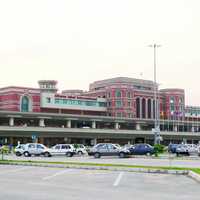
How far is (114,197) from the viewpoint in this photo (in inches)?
480

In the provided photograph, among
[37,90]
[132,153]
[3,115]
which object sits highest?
[37,90]

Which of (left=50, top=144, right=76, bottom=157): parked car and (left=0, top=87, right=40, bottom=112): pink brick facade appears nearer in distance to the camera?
(left=50, top=144, right=76, bottom=157): parked car

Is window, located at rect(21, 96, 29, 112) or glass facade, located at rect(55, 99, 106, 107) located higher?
glass facade, located at rect(55, 99, 106, 107)

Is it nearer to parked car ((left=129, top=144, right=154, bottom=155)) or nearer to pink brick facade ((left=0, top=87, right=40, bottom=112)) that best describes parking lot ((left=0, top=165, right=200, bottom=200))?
parked car ((left=129, top=144, right=154, bottom=155))

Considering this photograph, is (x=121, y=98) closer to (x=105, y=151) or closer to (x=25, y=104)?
(x=25, y=104)

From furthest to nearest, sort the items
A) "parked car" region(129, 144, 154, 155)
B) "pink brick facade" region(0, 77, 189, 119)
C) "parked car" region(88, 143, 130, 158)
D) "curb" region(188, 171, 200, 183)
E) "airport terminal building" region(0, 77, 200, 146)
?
"pink brick facade" region(0, 77, 189, 119) < "airport terminal building" region(0, 77, 200, 146) < "parked car" region(129, 144, 154, 155) < "parked car" region(88, 143, 130, 158) < "curb" region(188, 171, 200, 183)

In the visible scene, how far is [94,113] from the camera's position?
135500mm

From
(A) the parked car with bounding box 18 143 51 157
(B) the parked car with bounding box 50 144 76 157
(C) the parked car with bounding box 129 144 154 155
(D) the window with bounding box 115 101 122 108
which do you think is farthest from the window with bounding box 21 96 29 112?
(C) the parked car with bounding box 129 144 154 155

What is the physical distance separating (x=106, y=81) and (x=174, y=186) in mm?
129763

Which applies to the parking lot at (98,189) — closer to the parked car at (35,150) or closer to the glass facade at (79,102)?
the parked car at (35,150)

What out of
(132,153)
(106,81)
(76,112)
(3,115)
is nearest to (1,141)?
(3,115)

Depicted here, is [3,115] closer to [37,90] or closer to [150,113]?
[37,90]

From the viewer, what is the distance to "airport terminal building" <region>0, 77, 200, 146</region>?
328 feet

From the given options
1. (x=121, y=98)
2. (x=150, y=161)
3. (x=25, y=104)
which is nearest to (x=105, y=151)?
(x=150, y=161)
